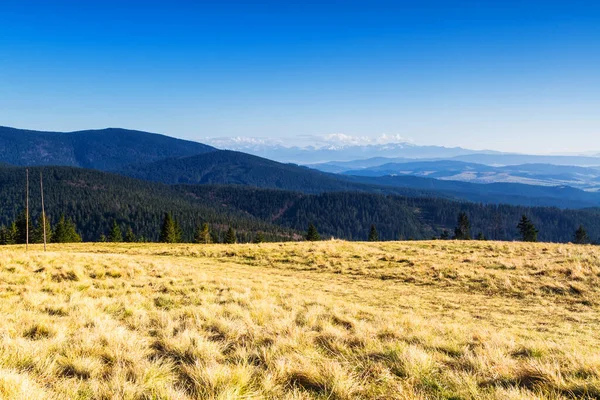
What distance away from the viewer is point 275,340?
19.3 ft

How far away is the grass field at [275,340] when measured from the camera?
4.01 metres

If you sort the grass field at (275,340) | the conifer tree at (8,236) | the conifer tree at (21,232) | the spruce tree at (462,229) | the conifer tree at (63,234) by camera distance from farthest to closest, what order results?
the spruce tree at (462,229) → the conifer tree at (21,232) → the conifer tree at (63,234) → the conifer tree at (8,236) → the grass field at (275,340)

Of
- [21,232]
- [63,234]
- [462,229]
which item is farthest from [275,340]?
[21,232]

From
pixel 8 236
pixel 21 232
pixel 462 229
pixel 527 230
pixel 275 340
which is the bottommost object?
pixel 8 236

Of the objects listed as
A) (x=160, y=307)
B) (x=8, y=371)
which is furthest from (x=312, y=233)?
(x=8, y=371)

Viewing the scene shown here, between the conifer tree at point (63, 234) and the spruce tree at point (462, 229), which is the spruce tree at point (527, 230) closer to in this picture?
the spruce tree at point (462, 229)

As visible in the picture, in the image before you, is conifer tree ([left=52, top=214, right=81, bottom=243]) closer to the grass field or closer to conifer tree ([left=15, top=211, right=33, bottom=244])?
conifer tree ([left=15, top=211, right=33, bottom=244])

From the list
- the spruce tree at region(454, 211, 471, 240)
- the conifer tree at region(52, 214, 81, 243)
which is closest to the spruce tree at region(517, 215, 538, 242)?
the spruce tree at region(454, 211, 471, 240)

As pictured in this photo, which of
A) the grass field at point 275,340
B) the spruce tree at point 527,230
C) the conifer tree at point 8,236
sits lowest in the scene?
the conifer tree at point 8,236

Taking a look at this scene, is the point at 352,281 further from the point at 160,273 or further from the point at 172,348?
the point at 172,348

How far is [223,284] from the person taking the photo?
13391mm

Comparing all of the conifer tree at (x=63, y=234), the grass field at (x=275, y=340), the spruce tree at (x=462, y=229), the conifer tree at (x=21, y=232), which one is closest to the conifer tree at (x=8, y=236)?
the conifer tree at (x=21, y=232)

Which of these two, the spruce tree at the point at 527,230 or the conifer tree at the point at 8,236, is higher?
the spruce tree at the point at 527,230

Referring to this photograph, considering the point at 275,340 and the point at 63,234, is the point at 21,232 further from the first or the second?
the point at 275,340
